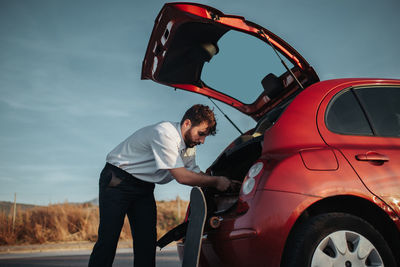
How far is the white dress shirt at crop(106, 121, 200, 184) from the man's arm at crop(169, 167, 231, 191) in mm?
117

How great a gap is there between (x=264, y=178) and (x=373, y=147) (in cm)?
84

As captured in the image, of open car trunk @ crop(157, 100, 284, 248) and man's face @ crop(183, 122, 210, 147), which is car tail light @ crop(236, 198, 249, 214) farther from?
man's face @ crop(183, 122, 210, 147)

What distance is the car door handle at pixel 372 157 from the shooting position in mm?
2390

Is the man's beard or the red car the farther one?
the man's beard

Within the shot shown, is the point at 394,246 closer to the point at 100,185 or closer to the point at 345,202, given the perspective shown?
the point at 345,202

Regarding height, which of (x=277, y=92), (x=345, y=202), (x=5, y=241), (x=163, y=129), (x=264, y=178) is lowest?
(x=5, y=241)

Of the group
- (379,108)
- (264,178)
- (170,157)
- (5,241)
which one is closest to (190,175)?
(170,157)

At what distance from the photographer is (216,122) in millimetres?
3178

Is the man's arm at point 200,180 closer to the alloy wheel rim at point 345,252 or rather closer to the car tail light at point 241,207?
the car tail light at point 241,207

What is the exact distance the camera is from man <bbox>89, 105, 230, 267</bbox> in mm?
2920

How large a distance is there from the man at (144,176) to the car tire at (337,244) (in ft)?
2.64

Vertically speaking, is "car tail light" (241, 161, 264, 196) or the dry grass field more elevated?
"car tail light" (241, 161, 264, 196)

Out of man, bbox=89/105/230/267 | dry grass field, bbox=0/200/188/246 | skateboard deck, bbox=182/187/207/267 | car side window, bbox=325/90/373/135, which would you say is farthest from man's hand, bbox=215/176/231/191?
dry grass field, bbox=0/200/188/246

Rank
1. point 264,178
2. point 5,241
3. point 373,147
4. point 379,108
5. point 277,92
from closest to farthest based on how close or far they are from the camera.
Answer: point 264,178 → point 373,147 → point 379,108 → point 277,92 → point 5,241
